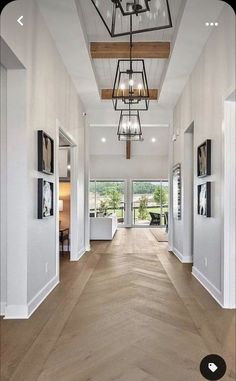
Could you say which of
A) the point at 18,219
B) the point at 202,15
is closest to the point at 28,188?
the point at 18,219

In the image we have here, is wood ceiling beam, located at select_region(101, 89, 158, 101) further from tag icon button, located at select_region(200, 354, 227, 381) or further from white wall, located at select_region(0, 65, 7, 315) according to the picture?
tag icon button, located at select_region(200, 354, 227, 381)

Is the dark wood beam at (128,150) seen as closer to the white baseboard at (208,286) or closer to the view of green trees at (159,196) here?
the view of green trees at (159,196)

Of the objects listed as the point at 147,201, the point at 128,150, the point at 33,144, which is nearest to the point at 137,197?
the point at 147,201

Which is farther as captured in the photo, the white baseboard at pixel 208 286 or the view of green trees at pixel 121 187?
the view of green trees at pixel 121 187

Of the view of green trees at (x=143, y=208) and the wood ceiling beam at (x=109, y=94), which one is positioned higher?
the wood ceiling beam at (x=109, y=94)

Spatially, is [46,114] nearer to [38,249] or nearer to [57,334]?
[38,249]

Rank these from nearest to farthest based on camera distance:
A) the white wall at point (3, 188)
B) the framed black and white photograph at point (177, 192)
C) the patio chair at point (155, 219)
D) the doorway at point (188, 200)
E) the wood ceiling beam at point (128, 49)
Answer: the white wall at point (3, 188) < the wood ceiling beam at point (128, 49) < the doorway at point (188, 200) < the framed black and white photograph at point (177, 192) < the patio chair at point (155, 219)

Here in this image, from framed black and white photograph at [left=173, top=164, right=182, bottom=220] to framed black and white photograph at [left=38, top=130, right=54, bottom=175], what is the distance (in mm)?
3164

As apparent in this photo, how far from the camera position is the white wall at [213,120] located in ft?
11.7

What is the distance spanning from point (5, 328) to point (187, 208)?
4099 mm

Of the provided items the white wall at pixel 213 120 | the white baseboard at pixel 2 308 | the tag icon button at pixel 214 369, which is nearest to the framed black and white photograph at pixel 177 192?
the white wall at pixel 213 120

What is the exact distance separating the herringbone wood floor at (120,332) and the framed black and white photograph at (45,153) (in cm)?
152

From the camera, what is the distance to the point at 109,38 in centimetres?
503

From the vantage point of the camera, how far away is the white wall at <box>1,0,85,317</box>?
10.5 ft
